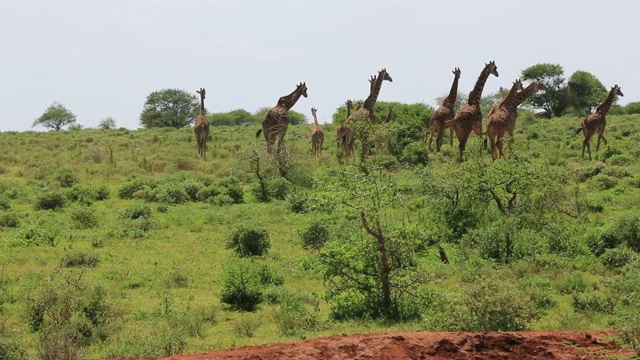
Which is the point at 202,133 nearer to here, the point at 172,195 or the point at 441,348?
the point at 172,195

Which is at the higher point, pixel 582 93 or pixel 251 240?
pixel 582 93

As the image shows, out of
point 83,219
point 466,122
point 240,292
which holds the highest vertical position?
point 466,122

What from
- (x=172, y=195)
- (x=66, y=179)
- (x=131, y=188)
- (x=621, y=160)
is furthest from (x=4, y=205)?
(x=621, y=160)

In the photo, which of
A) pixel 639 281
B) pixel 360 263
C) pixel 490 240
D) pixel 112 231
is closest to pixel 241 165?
pixel 112 231

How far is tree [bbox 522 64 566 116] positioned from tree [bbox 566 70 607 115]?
0.53 metres

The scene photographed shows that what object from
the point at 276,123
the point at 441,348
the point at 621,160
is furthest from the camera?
the point at 276,123

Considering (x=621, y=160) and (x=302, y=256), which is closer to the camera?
(x=302, y=256)

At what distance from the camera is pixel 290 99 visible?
2591cm

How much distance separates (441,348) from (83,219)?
11.4m

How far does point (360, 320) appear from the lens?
965 centimetres

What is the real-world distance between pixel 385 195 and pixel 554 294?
2.84 meters

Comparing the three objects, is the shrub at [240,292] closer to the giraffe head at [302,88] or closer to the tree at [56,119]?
the giraffe head at [302,88]

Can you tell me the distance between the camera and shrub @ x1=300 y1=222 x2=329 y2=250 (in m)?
13.9

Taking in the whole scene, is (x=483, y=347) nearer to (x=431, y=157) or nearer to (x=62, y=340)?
(x=62, y=340)
